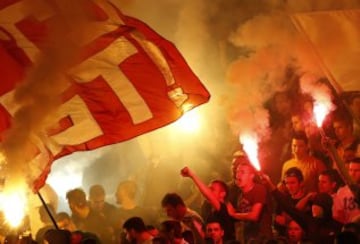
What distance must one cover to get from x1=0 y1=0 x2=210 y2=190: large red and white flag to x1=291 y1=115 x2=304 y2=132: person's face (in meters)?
1.16

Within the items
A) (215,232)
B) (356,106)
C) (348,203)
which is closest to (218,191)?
(215,232)

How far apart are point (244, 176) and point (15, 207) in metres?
2.48

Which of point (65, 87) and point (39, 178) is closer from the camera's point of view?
point (39, 178)

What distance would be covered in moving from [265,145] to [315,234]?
2401 millimetres

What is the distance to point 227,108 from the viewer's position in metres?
7.54

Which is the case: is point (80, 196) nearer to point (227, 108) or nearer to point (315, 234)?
point (227, 108)

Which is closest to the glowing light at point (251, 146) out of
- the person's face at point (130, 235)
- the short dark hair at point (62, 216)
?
the person's face at point (130, 235)

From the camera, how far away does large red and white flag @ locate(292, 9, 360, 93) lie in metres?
6.74

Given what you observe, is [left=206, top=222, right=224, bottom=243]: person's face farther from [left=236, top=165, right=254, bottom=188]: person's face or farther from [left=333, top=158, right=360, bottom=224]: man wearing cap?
[left=333, top=158, right=360, bottom=224]: man wearing cap

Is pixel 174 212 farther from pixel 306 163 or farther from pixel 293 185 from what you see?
pixel 306 163

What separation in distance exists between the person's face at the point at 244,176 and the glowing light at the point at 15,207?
230cm

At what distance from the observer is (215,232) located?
196 inches

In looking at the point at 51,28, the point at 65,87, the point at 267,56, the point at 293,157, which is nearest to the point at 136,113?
the point at 65,87

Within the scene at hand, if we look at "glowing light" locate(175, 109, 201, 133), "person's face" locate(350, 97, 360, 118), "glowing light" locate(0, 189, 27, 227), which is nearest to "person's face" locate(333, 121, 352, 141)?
"person's face" locate(350, 97, 360, 118)
